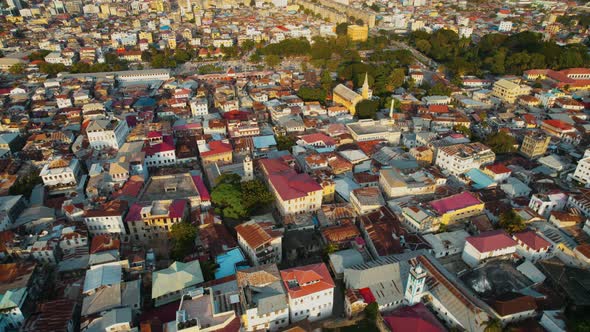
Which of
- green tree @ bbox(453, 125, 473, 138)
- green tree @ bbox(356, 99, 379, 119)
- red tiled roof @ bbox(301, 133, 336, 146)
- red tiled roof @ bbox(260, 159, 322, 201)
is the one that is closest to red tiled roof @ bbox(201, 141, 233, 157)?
red tiled roof @ bbox(260, 159, 322, 201)

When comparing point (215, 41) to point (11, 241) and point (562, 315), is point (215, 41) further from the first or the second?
point (562, 315)

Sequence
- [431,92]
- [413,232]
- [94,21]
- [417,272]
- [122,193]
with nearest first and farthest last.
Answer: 1. [417,272]
2. [413,232]
3. [122,193]
4. [431,92]
5. [94,21]

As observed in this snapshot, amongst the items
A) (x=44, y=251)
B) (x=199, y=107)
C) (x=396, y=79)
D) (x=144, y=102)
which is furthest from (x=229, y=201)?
(x=396, y=79)

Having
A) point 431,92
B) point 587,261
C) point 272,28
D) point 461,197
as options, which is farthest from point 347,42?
point 587,261

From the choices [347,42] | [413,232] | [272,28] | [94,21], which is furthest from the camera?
[94,21]

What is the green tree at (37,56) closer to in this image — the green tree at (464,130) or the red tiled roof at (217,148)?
the red tiled roof at (217,148)

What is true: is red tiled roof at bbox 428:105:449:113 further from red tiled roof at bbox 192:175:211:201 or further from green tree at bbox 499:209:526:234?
red tiled roof at bbox 192:175:211:201

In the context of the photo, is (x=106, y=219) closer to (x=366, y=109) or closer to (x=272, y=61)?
(x=366, y=109)
